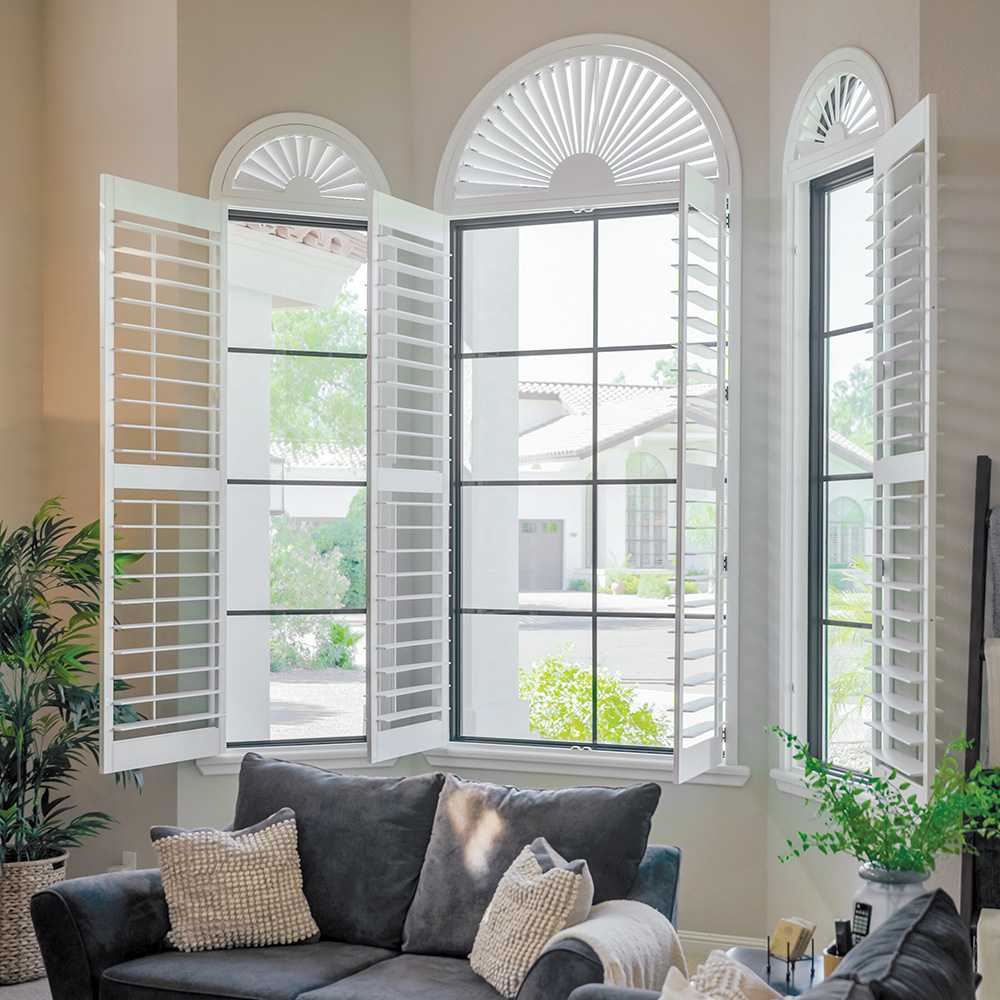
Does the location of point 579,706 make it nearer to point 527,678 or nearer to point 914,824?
point 527,678

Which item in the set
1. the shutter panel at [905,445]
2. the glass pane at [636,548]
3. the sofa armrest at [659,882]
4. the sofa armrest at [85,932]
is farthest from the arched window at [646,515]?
the sofa armrest at [85,932]

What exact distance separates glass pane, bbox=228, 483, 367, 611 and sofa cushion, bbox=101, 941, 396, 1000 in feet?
5.33

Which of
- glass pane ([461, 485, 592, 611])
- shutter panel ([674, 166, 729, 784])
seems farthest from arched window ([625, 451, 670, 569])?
shutter panel ([674, 166, 729, 784])

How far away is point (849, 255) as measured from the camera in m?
4.25

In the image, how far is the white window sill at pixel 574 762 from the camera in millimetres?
4500

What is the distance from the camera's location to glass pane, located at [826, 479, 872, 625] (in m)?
4.15

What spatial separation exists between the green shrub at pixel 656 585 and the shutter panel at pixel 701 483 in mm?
292

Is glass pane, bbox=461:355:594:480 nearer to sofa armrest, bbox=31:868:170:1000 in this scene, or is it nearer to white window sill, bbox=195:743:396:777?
white window sill, bbox=195:743:396:777

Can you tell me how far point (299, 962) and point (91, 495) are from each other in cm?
223

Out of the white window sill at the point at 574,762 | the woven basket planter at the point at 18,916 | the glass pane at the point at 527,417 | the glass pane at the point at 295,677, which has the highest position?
the glass pane at the point at 527,417

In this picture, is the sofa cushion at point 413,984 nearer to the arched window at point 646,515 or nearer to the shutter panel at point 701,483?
the shutter panel at point 701,483

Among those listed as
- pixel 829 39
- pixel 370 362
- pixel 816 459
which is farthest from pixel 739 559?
pixel 829 39

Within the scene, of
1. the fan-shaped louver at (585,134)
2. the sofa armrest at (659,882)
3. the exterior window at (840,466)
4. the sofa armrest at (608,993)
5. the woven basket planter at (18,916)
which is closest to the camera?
the sofa armrest at (608,993)


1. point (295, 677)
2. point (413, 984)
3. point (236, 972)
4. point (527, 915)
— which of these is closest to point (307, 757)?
point (295, 677)
